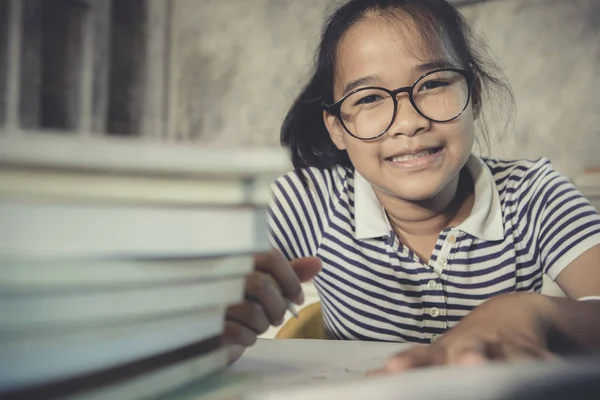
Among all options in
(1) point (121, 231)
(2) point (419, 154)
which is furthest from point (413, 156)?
(1) point (121, 231)

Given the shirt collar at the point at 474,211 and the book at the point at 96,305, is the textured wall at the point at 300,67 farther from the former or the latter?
the book at the point at 96,305

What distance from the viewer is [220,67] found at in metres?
2.00

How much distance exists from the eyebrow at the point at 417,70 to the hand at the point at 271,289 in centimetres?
43

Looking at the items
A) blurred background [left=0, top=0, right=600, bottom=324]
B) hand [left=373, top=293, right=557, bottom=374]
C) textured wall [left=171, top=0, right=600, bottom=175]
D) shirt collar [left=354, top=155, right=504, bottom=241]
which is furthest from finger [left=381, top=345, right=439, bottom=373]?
textured wall [left=171, top=0, right=600, bottom=175]

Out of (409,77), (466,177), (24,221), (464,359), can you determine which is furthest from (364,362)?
(466,177)

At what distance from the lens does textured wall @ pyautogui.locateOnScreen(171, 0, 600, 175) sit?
124cm

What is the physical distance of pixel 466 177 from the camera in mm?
871

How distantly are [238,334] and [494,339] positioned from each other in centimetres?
13

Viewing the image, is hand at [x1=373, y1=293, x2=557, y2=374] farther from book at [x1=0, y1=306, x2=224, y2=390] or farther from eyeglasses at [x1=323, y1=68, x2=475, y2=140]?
eyeglasses at [x1=323, y1=68, x2=475, y2=140]

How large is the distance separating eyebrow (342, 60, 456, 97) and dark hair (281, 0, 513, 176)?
0.03 meters

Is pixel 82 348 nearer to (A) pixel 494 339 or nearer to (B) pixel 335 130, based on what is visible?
(A) pixel 494 339

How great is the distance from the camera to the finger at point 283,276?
352 millimetres

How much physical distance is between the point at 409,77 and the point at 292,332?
384 millimetres

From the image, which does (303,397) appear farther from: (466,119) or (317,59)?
(317,59)
